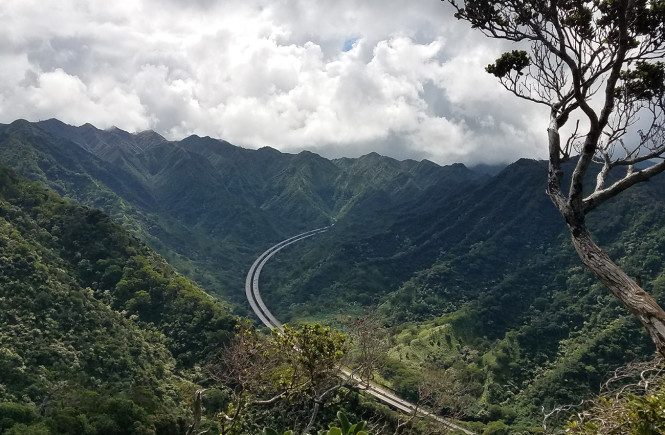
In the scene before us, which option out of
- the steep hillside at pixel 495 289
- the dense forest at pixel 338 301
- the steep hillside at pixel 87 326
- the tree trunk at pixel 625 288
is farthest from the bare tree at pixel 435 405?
the steep hillside at pixel 87 326

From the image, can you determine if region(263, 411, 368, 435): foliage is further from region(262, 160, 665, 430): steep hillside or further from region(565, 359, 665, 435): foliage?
region(262, 160, 665, 430): steep hillside

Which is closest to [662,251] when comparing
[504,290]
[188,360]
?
[504,290]

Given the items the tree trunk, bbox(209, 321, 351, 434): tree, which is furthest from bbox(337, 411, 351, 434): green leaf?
bbox(209, 321, 351, 434): tree

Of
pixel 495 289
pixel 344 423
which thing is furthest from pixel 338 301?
pixel 344 423

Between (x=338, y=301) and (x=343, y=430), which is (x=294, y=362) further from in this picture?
(x=338, y=301)

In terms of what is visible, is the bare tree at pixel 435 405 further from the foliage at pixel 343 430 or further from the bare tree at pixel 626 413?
the bare tree at pixel 626 413

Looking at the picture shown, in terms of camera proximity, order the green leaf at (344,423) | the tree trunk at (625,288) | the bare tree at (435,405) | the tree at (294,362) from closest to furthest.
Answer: the green leaf at (344,423), the tree trunk at (625,288), the tree at (294,362), the bare tree at (435,405)

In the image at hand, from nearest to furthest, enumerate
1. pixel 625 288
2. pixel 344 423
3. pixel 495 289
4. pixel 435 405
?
pixel 344 423, pixel 625 288, pixel 435 405, pixel 495 289
